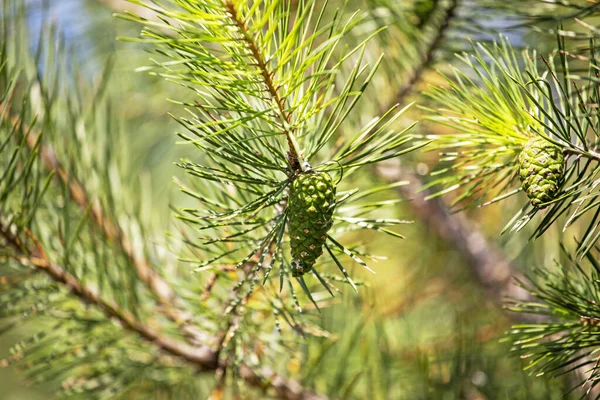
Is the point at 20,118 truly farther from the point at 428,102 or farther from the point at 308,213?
the point at 428,102

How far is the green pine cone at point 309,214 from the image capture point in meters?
0.34

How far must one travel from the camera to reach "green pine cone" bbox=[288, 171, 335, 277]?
1.13 feet

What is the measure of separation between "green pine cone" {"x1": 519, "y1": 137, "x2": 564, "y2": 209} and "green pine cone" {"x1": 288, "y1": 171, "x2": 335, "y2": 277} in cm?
12

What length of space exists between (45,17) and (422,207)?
2.00ft

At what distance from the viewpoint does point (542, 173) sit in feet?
1.12

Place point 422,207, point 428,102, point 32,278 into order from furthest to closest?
point 422,207, point 428,102, point 32,278

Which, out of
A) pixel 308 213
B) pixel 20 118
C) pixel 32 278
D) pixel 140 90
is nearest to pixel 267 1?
pixel 308 213

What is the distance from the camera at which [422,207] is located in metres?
0.91

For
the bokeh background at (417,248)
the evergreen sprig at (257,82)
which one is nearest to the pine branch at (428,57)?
the bokeh background at (417,248)

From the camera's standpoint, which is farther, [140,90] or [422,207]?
[140,90]

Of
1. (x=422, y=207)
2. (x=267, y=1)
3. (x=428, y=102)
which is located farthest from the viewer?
(x=422, y=207)

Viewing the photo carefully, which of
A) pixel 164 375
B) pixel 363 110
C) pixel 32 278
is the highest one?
pixel 363 110

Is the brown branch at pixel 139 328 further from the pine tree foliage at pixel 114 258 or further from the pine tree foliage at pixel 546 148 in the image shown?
the pine tree foliage at pixel 546 148

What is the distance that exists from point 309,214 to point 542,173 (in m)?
0.15
